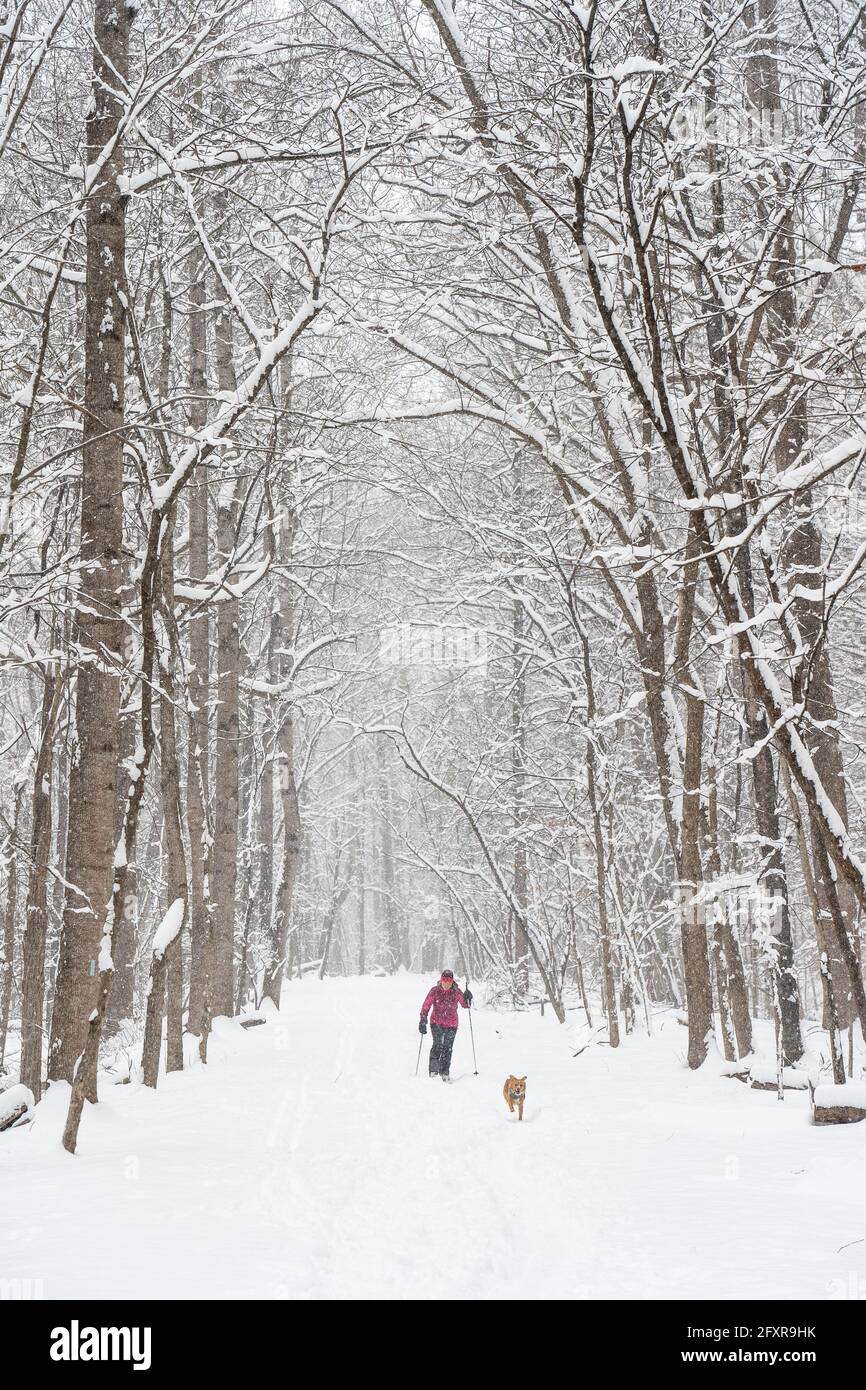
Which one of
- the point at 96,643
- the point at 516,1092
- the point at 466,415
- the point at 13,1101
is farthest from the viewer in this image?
the point at 466,415

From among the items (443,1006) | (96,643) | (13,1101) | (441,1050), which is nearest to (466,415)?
(96,643)

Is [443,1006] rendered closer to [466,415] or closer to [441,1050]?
[441,1050]

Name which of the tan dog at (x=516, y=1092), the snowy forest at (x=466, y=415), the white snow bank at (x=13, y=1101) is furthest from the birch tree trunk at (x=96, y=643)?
Answer: the tan dog at (x=516, y=1092)

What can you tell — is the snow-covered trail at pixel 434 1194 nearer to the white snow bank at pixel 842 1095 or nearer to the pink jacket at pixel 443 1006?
the white snow bank at pixel 842 1095

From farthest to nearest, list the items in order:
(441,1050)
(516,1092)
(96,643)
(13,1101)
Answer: (441,1050) < (516,1092) < (13,1101) < (96,643)

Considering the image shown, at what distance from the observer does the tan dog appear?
7.99 m

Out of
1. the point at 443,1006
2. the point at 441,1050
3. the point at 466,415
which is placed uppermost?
the point at 466,415

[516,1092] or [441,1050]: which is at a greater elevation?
[516,1092]

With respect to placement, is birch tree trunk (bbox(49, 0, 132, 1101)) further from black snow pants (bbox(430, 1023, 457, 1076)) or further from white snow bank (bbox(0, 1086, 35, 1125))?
black snow pants (bbox(430, 1023, 457, 1076))

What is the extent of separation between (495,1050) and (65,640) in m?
9.04

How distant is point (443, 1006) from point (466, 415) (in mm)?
7005

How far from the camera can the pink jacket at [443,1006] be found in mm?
11383

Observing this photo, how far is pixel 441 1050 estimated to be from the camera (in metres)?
11.3
